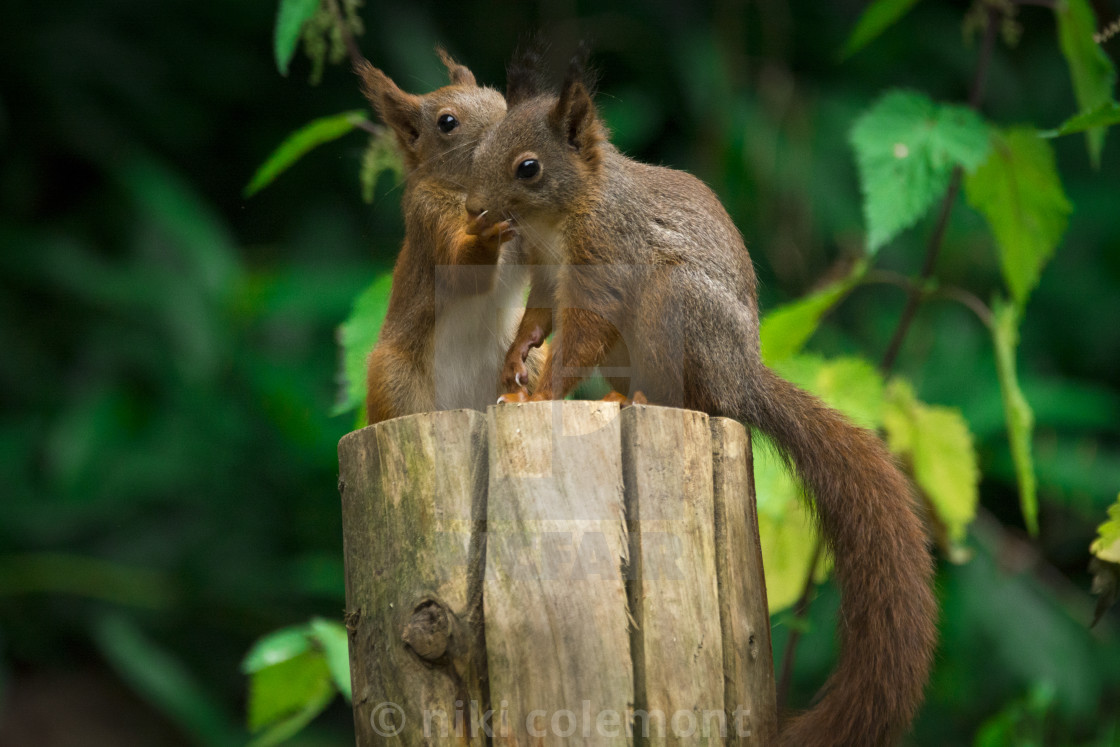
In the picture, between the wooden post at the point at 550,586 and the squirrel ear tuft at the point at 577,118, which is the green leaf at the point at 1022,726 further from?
the squirrel ear tuft at the point at 577,118

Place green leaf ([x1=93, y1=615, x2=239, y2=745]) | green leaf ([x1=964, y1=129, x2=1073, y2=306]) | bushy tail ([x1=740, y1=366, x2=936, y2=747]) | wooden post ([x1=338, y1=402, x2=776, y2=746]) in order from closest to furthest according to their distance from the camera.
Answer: wooden post ([x1=338, y1=402, x2=776, y2=746])
bushy tail ([x1=740, y1=366, x2=936, y2=747])
green leaf ([x1=964, y1=129, x2=1073, y2=306])
green leaf ([x1=93, y1=615, x2=239, y2=745])

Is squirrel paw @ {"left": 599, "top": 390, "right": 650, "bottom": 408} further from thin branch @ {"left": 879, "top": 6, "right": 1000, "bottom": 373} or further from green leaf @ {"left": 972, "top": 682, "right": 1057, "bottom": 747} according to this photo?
green leaf @ {"left": 972, "top": 682, "right": 1057, "bottom": 747}

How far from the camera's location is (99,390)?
197 inches

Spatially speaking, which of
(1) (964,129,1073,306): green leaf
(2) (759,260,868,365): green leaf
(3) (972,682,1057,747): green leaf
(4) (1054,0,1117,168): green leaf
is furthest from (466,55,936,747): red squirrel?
(3) (972,682,1057,747): green leaf

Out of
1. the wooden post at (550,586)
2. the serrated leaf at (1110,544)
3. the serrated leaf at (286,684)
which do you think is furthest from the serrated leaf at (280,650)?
the serrated leaf at (1110,544)

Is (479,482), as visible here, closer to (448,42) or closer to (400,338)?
(400,338)

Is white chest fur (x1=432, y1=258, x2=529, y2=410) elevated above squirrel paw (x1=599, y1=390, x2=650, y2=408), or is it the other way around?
white chest fur (x1=432, y1=258, x2=529, y2=410)

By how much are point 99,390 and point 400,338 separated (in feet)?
10.2

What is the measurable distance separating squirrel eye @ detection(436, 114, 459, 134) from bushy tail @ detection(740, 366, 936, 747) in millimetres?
975

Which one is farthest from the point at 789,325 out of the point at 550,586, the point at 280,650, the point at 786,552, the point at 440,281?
the point at 280,650

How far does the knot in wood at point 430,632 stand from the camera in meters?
1.66

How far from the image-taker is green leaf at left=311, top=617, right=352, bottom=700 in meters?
2.55

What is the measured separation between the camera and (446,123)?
2.55 metres

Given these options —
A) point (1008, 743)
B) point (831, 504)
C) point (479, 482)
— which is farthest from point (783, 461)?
point (1008, 743)
